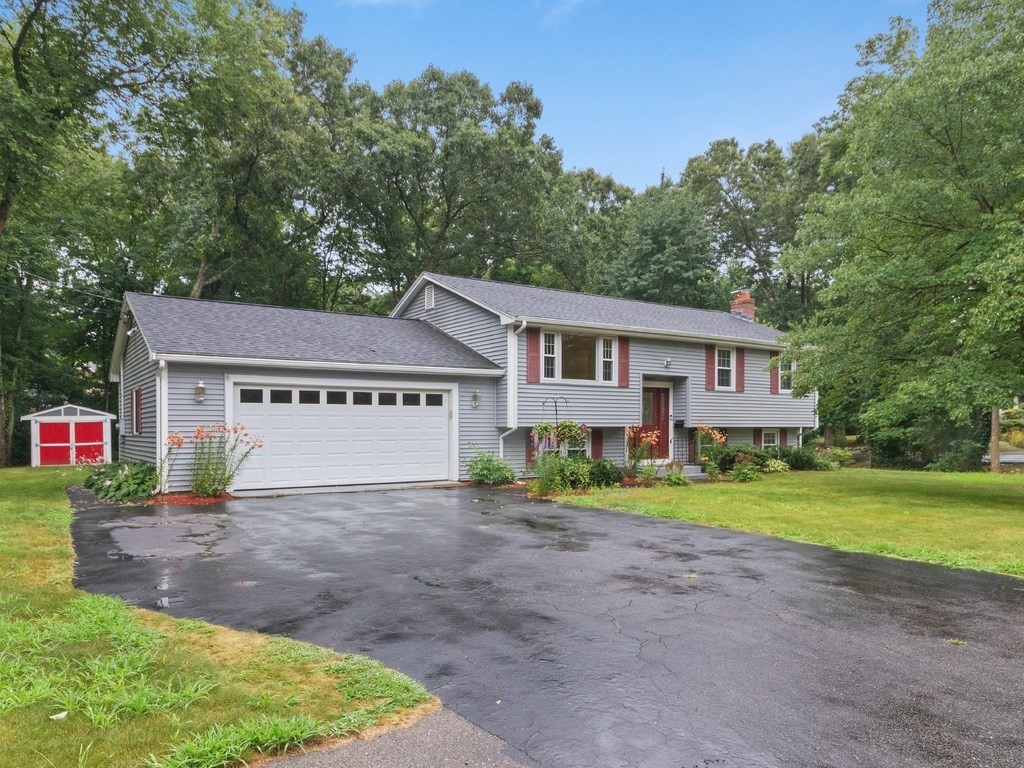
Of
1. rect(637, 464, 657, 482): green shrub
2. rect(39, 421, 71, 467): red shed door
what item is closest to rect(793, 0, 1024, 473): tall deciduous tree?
rect(637, 464, 657, 482): green shrub

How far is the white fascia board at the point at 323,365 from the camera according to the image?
12.0m

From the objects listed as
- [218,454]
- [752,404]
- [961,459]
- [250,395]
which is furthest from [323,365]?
[961,459]

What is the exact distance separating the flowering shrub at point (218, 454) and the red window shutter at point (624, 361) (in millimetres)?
9196

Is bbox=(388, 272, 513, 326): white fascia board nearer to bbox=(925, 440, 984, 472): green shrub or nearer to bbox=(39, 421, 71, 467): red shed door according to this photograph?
bbox=(39, 421, 71, 467): red shed door

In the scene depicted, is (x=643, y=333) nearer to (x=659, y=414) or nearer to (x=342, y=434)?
(x=659, y=414)

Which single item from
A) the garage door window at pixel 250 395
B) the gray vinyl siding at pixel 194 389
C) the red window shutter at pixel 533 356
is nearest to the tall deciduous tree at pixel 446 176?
the red window shutter at pixel 533 356

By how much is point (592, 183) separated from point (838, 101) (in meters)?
14.8

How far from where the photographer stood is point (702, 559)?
6.88m

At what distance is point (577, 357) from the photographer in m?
16.7

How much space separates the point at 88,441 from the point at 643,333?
2008 centimetres

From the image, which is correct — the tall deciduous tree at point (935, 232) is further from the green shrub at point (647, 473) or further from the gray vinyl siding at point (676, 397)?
the gray vinyl siding at point (676, 397)

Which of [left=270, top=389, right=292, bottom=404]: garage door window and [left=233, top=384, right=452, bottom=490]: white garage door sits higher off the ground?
[left=270, top=389, right=292, bottom=404]: garage door window

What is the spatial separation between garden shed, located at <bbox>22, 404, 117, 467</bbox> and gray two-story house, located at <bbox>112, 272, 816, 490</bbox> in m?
6.21

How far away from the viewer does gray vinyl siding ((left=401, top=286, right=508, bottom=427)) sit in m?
15.7
